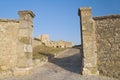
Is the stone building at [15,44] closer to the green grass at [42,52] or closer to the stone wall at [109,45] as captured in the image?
the stone wall at [109,45]

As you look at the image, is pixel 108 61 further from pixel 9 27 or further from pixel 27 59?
pixel 9 27

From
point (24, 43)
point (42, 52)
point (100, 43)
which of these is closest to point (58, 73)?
point (24, 43)

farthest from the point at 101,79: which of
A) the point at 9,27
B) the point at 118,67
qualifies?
the point at 9,27

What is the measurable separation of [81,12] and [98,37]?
164 cm

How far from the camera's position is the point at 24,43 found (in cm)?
886

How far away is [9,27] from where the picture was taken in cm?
905

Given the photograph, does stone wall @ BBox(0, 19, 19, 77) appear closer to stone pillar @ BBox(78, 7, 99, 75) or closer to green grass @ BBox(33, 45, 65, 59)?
stone pillar @ BBox(78, 7, 99, 75)

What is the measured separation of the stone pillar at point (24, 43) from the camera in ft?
28.3

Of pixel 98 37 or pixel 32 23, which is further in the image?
pixel 32 23

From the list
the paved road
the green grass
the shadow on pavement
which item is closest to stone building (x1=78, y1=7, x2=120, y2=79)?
the paved road

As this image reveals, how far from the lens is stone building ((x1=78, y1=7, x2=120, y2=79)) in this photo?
322 inches

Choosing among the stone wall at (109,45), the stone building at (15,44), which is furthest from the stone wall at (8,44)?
the stone wall at (109,45)

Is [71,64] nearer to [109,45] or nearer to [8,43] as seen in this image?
[109,45]

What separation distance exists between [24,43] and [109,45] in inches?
179
